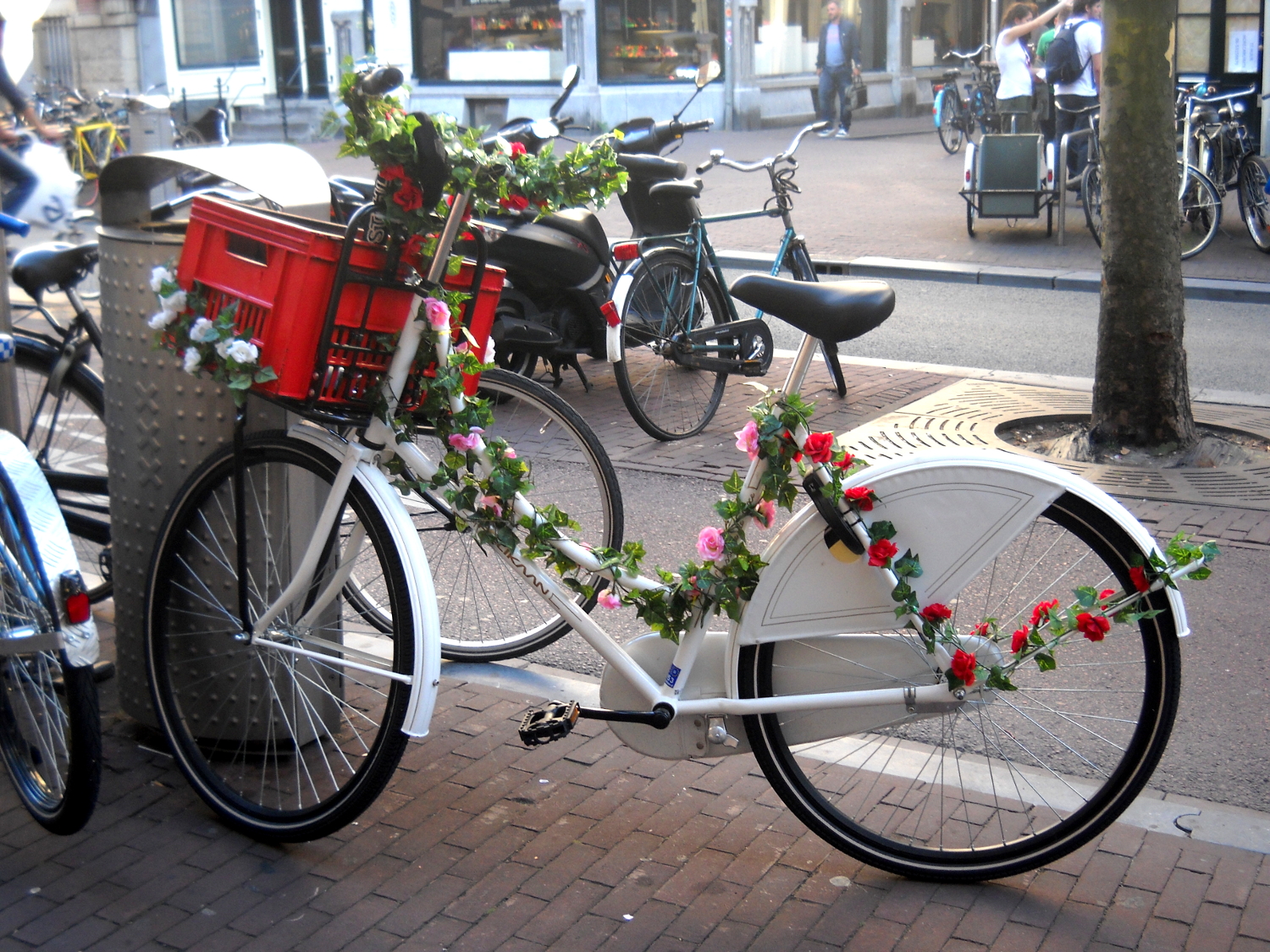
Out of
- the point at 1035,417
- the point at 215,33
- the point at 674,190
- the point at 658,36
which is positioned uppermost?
the point at 215,33

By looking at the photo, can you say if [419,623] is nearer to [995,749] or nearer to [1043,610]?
[1043,610]

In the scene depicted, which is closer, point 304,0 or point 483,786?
point 483,786

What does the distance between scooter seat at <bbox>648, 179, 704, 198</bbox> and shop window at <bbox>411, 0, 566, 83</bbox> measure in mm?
18451

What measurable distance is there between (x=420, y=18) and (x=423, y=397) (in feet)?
79.1

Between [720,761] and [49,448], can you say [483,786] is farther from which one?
[49,448]

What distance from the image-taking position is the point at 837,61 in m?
22.8

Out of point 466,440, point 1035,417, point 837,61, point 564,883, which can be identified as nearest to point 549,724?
point 564,883

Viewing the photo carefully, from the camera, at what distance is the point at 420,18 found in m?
25.4

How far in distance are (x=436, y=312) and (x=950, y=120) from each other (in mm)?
19019

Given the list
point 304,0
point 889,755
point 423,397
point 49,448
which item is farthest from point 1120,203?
point 304,0

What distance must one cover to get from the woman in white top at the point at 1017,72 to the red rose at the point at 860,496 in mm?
12656

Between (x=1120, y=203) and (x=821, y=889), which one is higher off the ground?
(x=1120, y=203)

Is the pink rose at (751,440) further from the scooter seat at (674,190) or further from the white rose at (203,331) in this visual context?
the scooter seat at (674,190)

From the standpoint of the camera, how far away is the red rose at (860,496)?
277cm
